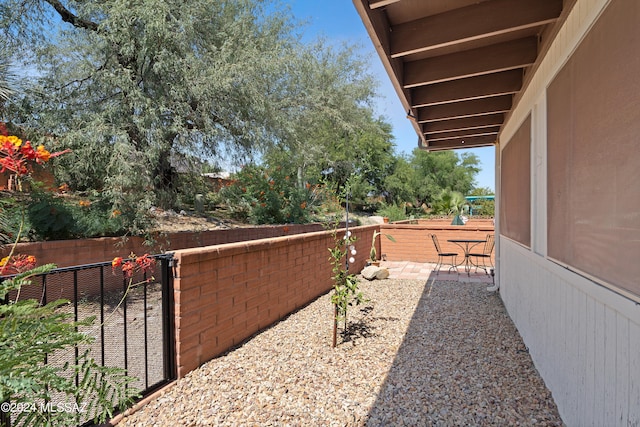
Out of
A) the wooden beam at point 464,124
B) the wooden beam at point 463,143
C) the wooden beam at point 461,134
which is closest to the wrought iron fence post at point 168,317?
the wooden beam at point 464,124

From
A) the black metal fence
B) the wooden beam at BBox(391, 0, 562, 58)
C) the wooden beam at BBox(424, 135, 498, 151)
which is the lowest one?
the black metal fence

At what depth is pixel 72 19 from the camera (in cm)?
632

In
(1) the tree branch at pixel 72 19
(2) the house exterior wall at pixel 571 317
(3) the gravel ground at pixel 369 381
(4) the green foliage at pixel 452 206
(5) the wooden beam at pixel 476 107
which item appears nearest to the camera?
(2) the house exterior wall at pixel 571 317

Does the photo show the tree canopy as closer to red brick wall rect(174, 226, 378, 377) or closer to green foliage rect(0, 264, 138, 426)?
red brick wall rect(174, 226, 378, 377)

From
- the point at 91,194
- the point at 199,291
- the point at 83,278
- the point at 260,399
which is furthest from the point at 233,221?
the point at 260,399

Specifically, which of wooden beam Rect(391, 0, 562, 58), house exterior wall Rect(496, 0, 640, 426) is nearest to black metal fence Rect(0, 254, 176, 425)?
house exterior wall Rect(496, 0, 640, 426)

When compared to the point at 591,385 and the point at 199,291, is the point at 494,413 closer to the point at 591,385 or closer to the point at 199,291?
the point at 591,385

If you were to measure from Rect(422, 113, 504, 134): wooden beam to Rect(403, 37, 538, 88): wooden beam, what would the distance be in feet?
5.75

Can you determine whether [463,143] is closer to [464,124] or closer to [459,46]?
[464,124]

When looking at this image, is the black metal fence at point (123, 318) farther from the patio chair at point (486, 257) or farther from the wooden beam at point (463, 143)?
the patio chair at point (486, 257)

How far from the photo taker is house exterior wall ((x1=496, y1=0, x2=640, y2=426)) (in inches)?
55.6

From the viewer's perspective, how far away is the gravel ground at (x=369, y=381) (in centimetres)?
223

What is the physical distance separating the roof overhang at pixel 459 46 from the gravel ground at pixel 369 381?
238 centimetres

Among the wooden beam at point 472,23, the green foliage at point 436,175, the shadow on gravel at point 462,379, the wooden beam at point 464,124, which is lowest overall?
the shadow on gravel at point 462,379
